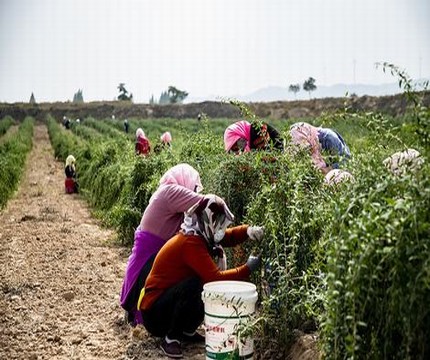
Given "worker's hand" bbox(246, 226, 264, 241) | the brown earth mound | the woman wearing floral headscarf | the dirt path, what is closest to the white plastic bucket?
"worker's hand" bbox(246, 226, 264, 241)

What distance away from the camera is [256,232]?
13.1ft

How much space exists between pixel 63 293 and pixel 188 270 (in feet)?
7.34

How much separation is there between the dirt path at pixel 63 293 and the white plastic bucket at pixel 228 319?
0.83m

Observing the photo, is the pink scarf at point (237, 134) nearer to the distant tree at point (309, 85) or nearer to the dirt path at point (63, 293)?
the dirt path at point (63, 293)

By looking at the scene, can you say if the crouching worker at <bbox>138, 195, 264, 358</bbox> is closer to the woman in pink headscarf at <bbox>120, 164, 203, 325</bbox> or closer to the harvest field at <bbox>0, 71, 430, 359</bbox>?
the harvest field at <bbox>0, 71, 430, 359</bbox>

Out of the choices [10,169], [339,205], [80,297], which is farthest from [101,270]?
[10,169]

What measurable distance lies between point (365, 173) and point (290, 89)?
9681cm

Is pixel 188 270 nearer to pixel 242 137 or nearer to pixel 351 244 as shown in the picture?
pixel 351 244

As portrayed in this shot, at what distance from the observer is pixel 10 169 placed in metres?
13.6

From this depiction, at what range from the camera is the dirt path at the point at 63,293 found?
4.43m

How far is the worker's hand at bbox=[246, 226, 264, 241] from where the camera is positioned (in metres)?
3.98

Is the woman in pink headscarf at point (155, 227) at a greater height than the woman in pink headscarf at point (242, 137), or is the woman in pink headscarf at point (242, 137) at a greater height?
the woman in pink headscarf at point (242, 137)

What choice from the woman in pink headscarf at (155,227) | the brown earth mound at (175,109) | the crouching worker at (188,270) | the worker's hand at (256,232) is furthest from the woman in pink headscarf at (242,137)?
the brown earth mound at (175,109)

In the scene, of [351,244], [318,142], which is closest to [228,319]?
[351,244]
